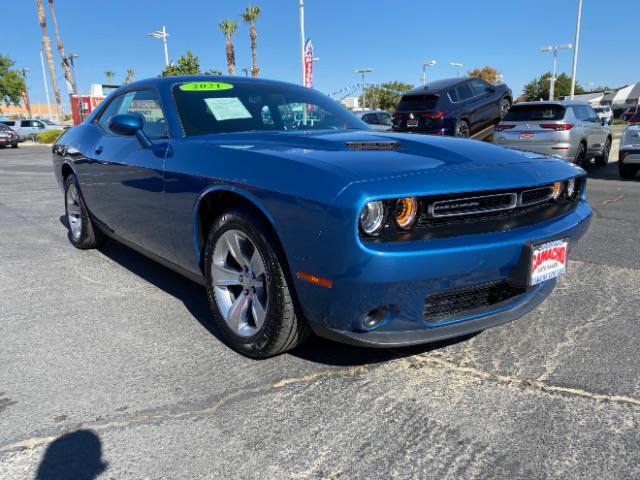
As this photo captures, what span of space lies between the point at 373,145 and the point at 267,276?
826 millimetres

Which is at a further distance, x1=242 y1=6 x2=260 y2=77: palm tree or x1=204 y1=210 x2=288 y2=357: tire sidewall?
x1=242 y1=6 x2=260 y2=77: palm tree

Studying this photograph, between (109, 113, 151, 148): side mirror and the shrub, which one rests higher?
(109, 113, 151, 148): side mirror

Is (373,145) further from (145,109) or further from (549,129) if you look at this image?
(549,129)

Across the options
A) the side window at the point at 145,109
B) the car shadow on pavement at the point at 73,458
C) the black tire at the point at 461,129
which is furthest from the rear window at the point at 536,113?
the car shadow on pavement at the point at 73,458

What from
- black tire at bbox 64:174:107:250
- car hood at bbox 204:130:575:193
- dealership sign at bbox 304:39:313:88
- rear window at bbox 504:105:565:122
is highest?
dealership sign at bbox 304:39:313:88

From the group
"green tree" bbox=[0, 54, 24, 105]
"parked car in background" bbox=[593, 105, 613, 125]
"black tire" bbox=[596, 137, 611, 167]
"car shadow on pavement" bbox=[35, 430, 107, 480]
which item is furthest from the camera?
"green tree" bbox=[0, 54, 24, 105]

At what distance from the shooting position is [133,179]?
10.9 ft

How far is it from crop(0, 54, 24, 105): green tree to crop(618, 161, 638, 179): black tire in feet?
193

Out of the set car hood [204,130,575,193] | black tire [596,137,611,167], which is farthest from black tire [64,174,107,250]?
black tire [596,137,611,167]

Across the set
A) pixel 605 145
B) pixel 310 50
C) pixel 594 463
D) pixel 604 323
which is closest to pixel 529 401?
pixel 594 463

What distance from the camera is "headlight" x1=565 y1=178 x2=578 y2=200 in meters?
2.73

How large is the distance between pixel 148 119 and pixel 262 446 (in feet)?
7.75

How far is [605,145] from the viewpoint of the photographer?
11820 mm

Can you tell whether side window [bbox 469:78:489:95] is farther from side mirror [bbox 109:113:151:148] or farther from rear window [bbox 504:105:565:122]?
side mirror [bbox 109:113:151:148]
